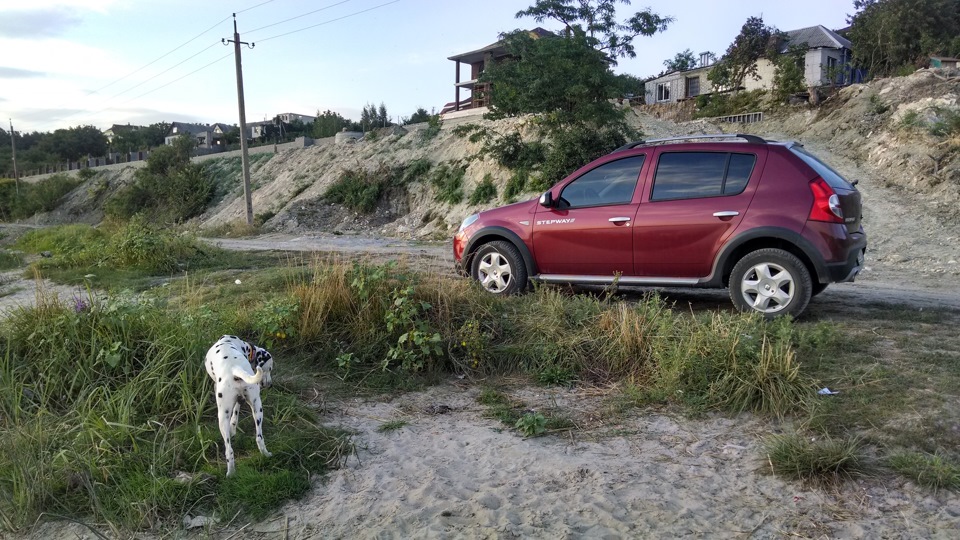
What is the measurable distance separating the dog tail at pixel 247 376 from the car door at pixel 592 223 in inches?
157

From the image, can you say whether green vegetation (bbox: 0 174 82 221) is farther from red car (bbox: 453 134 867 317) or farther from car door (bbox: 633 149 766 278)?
car door (bbox: 633 149 766 278)

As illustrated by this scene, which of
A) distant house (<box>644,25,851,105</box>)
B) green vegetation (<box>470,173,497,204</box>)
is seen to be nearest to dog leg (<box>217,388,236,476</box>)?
green vegetation (<box>470,173,497,204</box>)

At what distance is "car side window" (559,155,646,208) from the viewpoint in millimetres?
6832

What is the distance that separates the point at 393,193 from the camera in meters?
25.1

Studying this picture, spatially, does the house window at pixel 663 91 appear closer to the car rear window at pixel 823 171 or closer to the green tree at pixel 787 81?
the green tree at pixel 787 81

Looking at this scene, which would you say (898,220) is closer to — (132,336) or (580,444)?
(580,444)

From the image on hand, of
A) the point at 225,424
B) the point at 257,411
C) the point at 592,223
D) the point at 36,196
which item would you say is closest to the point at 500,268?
the point at 592,223

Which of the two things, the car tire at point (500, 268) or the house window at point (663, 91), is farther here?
the house window at point (663, 91)

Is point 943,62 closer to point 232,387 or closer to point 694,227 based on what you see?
point 694,227

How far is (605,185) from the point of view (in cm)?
698

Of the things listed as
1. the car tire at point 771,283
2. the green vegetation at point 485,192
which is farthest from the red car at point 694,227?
the green vegetation at point 485,192

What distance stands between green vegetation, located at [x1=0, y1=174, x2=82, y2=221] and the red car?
54.7m

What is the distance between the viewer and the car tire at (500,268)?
7246mm

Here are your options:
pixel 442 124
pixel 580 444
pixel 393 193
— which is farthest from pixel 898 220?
pixel 442 124
